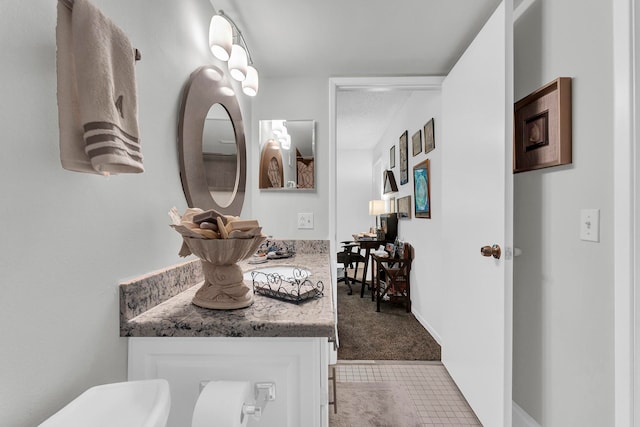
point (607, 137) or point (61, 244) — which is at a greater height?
point (607, 137)

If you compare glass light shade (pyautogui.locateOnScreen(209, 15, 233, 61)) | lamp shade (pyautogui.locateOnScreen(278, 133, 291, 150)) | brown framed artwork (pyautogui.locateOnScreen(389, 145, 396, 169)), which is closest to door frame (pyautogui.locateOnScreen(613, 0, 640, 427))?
glass light shade (pyautogui.locateOnScreen(209, 15, 233, 61))

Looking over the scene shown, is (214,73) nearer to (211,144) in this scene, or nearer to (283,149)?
(211,144)

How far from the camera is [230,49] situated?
1.25 metres

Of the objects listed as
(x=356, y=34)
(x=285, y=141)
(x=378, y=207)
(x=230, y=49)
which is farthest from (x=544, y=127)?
(x=378, y=207)

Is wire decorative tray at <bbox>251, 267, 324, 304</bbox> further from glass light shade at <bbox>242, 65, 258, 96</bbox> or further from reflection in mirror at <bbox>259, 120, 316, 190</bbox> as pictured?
reflection in mirror at <bbox>259, 120, 316, 190</bbox>

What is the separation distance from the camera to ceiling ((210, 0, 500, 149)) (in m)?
1.45

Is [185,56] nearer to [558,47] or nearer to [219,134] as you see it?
[219,134]

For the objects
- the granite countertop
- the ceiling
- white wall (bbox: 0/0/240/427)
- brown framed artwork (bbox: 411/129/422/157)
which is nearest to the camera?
white wall (bbox: 0/0/240/427)

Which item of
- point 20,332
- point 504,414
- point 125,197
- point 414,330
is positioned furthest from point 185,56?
point 414,330

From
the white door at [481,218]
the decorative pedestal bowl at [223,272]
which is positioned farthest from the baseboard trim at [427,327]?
the decorative pedestal bowl at [223,272]

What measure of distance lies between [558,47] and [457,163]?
71 cm

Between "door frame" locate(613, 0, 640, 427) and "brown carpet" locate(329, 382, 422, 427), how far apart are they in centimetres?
94

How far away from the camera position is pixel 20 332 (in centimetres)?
50

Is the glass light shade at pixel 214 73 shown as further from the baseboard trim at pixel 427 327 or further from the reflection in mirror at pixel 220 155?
the baseboard trim at pixel 427 327
